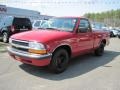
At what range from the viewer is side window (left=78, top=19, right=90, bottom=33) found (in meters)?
7.81

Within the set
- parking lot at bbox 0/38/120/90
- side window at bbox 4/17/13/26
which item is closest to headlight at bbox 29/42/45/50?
parking lot at bbox 0/38/120/90

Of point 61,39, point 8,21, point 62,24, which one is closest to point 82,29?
point 62,24

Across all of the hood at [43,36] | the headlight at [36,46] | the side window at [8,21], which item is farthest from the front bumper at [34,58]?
the side window at [8,21]

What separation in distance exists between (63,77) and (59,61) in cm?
61

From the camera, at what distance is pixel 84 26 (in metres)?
8.21

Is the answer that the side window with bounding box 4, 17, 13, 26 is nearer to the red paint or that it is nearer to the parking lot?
the parking lot

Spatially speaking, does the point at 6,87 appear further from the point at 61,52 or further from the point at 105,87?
the point at 105,87

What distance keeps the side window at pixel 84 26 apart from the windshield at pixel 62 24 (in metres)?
0.33

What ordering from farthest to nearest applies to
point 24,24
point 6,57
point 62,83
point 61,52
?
point 24,24 → point 6,57 → point 61,52 → point 62,83

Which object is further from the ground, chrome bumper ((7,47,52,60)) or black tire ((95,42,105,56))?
chrome bumper ((7,47,52,60))

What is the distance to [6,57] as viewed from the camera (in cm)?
912

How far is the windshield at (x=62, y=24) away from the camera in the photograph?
7555mm

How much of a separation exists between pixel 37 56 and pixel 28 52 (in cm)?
40

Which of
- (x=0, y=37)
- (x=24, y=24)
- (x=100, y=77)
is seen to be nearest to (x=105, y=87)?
(x=100, y=77)
